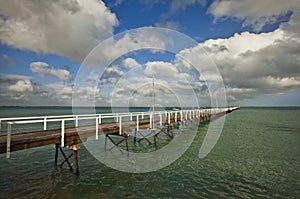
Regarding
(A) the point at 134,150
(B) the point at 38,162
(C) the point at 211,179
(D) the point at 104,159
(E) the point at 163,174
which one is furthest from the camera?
(A) the point at 134,150

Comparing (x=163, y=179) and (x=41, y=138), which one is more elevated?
(x=41, y=138)

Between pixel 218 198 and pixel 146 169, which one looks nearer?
pixel 218 198

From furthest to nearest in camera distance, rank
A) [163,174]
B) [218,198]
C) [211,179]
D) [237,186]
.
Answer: [163,174], [211,179], [237,186], [218,198]

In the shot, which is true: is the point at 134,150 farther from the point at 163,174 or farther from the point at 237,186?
the point at 237,186

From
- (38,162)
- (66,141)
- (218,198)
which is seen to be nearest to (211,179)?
(218,198)

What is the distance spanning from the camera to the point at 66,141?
10.2 m

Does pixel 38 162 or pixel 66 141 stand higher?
pixel 66 141

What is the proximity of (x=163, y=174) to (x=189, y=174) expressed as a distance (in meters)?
1.27

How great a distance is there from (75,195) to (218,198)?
5.28 m

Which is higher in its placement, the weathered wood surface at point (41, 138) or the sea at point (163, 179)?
the weathered wood surface at point (41, 138)

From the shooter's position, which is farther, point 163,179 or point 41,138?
→ point 163,179

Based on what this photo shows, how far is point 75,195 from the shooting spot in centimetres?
788

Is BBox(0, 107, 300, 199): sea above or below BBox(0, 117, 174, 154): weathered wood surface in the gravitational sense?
below

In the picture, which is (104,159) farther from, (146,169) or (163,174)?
(163,174)
